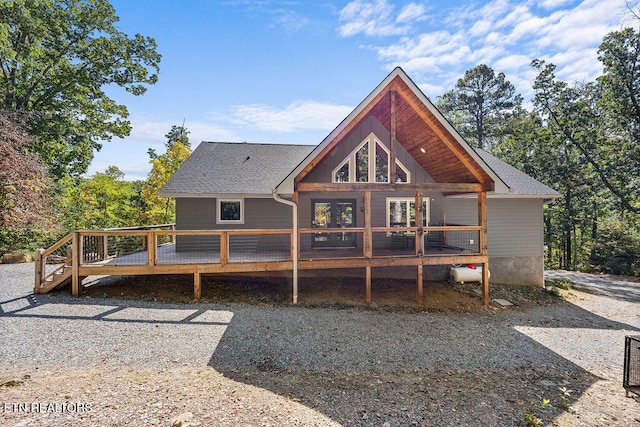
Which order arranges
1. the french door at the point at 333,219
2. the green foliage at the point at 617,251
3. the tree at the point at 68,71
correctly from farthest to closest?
the green foliage at the point at 617,251, the tree at the point at 68,71, the french door at the point at 333,219

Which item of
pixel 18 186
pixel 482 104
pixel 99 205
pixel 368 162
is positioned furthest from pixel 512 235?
pixel 99 205

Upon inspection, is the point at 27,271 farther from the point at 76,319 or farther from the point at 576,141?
the point at 576,141

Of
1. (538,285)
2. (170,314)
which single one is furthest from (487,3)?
(170,314)

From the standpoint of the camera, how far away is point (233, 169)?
1240 cm

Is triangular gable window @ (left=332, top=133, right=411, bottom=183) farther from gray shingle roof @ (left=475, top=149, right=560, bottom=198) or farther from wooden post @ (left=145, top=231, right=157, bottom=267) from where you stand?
wooden post @ (left=145, top=231, right=157, bottom=267)

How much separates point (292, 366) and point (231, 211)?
291 inches

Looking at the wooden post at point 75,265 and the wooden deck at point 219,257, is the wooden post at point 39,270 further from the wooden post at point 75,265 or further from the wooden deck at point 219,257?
the wooden post at point 75,265

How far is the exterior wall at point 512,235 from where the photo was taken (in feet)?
40.3

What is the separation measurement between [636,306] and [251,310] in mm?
13950

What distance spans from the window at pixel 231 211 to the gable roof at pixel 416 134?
3.88 m

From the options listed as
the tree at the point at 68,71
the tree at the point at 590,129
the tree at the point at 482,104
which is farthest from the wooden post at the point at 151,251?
the tree at the point at 482,104

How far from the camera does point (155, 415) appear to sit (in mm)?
3484

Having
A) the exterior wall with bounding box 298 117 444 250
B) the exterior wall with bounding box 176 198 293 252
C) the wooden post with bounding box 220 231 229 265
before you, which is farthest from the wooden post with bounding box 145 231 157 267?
the exterior wall with bounding box 298 117 444 250

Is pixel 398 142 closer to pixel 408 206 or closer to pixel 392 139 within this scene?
pixel 392 139
